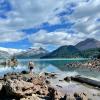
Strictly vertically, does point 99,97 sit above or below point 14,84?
below

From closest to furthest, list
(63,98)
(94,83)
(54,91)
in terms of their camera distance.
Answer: (63,98) → (54,91) → (94,83)

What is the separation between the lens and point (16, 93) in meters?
23.4

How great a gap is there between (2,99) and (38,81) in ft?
25.3

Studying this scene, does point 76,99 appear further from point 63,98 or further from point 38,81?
point 38,81

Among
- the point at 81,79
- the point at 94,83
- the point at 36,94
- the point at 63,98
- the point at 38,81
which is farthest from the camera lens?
the point at 81,79

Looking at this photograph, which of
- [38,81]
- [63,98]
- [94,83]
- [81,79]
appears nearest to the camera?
[63,98]

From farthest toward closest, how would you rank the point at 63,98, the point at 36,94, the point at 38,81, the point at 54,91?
1. the point at 38,81
2. the point at 36,94
3. the point at 54,91
4. the point at 63,98

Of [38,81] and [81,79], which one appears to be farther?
[81,79]

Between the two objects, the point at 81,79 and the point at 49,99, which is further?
the point at 81,79

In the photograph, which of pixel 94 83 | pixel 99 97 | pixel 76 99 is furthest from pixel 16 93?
pixel 94 83

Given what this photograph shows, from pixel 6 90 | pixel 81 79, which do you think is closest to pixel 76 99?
pixel 6 90

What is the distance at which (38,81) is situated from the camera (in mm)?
31750

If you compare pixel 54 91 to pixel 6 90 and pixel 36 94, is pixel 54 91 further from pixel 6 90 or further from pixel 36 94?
pixel 6 90

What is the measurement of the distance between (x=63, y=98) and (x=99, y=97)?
5224mm
